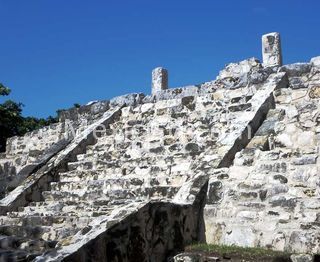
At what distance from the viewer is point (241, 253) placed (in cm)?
420

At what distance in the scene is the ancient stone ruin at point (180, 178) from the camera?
459 cm

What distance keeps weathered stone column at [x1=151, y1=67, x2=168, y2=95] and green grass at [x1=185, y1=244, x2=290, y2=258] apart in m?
8.71

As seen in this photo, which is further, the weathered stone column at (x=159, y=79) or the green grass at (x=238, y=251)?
the weathered stone column at (x=159, y=79)

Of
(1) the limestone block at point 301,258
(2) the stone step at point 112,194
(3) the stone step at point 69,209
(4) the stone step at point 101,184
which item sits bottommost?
(1) the limestone block at point 301,258

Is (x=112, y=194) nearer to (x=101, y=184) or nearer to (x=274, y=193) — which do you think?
(x=101, y=184)

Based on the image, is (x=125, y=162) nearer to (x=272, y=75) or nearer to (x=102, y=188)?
(x=102, y=188)

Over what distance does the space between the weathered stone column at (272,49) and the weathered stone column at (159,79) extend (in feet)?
9.40

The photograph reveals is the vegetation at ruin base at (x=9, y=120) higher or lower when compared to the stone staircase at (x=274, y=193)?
higher

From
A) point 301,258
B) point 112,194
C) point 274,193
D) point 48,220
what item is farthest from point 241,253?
point 48,220

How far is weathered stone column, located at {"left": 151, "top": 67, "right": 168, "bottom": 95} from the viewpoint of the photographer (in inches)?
514

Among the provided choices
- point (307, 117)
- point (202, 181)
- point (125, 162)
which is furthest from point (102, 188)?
point (307, 117)

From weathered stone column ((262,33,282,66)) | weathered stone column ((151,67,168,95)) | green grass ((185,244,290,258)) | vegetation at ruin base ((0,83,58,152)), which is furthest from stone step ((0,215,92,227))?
vegetation at ruin base ((0,83,58,152))

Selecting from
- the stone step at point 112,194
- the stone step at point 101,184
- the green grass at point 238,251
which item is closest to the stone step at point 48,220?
the stone step at point 112,194

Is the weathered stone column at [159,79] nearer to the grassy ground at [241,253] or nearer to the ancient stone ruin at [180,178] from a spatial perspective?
the ancient stone ruin at [180,178]
